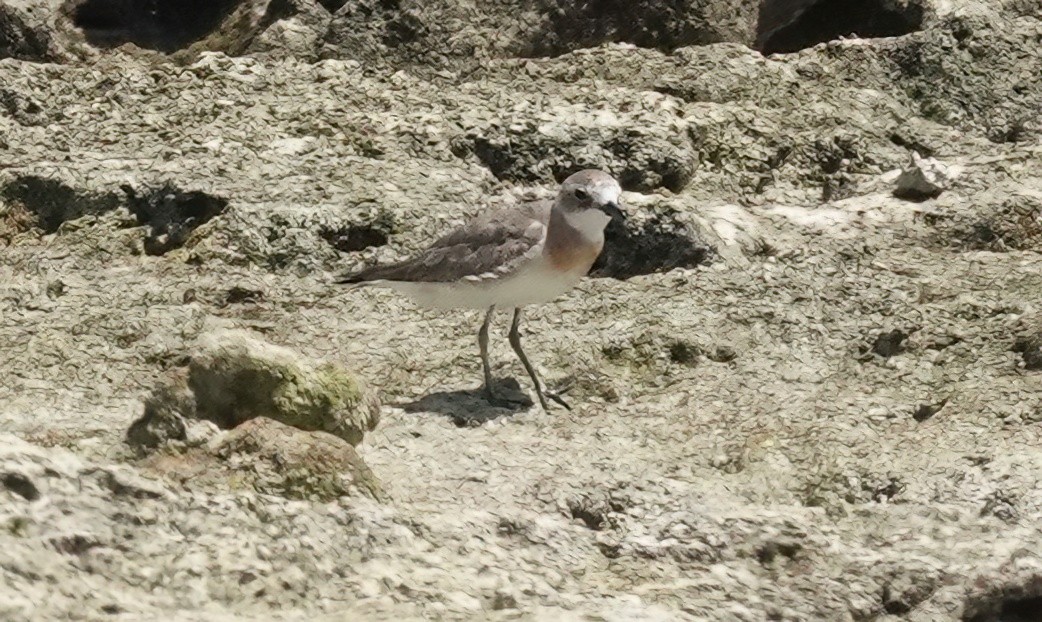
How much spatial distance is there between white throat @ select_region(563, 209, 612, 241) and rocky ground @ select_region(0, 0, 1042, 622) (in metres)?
0.79

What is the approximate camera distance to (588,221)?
866 cm

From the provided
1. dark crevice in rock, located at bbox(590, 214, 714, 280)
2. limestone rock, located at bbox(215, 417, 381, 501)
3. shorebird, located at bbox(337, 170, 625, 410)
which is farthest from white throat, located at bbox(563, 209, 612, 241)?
limestone rock, located at bbox(215, 417, 381, 501)

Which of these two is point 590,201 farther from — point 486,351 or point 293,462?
point 293,462

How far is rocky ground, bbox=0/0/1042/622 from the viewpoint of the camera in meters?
5.98

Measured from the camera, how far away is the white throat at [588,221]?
864 cm

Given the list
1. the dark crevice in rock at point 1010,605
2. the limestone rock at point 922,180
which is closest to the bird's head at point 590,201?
the limestone rock at point 922,180

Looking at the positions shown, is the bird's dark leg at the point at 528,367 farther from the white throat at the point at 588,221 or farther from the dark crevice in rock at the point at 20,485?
the dark crevice in rock at the point at 20,485

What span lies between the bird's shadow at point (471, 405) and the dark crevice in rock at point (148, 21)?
428 centimetres

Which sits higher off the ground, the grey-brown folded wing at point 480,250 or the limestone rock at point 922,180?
the limestone rock at point 922,180

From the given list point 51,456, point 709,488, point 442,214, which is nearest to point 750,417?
point 709,488

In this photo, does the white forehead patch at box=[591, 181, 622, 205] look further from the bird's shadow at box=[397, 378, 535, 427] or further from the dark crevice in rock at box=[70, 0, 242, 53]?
the dark crevice in rock at box=[70, 0, 242, 53]

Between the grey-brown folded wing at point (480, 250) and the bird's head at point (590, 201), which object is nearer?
the bird's head at point (590, 201)

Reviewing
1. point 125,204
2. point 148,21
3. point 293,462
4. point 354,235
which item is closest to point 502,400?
point 354,235

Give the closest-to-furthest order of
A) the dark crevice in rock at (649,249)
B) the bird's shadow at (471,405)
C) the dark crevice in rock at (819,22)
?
the bird's shadow at (471,405) < the dark crevice in rock at (649,249) < the dark crevice in rock at (819,22)
